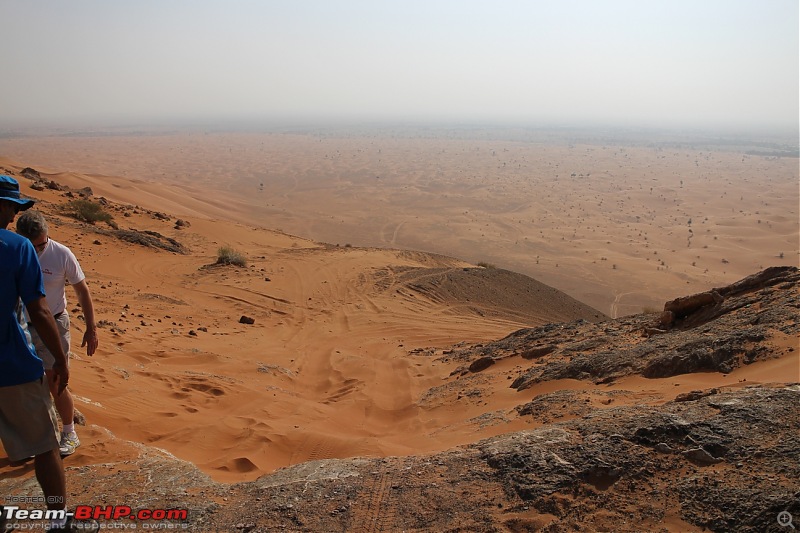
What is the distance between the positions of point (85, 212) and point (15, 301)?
16.4m

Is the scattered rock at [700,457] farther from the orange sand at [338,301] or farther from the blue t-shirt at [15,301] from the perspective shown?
the blue t-shirt at [15,301]

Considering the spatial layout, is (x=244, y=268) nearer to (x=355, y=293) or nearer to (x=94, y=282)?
(x=355, y=293)

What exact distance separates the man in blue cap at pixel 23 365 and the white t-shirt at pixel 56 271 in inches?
36.8

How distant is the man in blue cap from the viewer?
2553 millimetres

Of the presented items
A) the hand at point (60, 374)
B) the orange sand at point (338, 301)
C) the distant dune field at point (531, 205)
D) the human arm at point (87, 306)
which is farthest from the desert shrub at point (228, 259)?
the distant dune field at point (531, 205)

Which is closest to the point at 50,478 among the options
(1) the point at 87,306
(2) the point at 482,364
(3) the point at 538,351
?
(1) the point at 87,306

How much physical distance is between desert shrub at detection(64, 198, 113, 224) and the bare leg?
16370mm

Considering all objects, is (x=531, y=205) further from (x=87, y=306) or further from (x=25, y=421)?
(x=25, y=421)

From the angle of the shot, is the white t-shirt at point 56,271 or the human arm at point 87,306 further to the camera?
the human arm at point 87,306

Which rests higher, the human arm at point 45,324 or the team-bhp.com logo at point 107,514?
the human arm at point 45,324

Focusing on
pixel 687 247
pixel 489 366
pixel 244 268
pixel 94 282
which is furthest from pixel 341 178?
pixel 489 366

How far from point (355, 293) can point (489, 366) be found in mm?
6993

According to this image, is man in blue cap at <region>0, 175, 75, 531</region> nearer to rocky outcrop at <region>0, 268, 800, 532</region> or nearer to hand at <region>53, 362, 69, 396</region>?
hand at <region>53, 362, 69, 396</region>

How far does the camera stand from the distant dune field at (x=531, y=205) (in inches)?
1144
